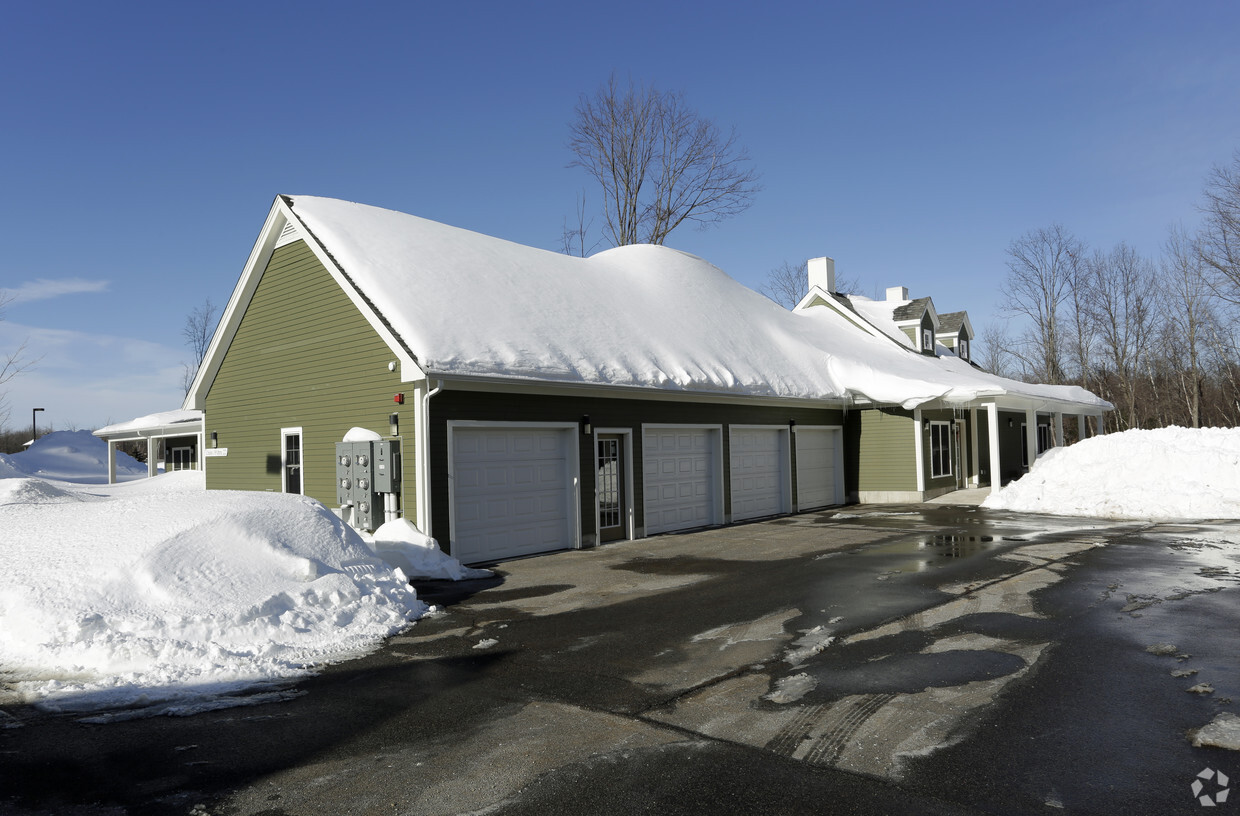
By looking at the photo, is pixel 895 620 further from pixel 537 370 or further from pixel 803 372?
pixel 803 372

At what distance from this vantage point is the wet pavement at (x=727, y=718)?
13.3ft

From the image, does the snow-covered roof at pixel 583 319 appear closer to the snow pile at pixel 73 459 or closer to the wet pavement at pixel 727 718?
the wet pavement at pixel 727 718

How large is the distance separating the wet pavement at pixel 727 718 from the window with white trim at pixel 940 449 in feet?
43.0

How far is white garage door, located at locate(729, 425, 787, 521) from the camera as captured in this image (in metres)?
18.0

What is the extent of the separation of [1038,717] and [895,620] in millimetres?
2762

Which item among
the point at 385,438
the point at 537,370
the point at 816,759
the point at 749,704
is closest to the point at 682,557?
the point at 537,370

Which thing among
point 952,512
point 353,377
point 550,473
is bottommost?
point 952,512

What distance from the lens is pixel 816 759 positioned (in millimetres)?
4395

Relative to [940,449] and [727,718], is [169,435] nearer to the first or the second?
[940,449]

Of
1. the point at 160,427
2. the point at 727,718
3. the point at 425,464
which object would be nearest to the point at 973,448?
the point at 425,464

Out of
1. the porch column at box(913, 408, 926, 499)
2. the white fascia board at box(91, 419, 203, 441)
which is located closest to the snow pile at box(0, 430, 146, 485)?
the white fascia board at box(91, 419, 203, 441)

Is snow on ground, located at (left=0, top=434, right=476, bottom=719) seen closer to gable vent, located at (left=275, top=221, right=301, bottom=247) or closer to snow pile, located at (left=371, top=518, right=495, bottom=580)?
snow pile, located at (left=371, top=518, right=495, bottom=580)

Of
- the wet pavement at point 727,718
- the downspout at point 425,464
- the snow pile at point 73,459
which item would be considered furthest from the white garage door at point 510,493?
the snow pile at point 73,459

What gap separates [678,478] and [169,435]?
22.2 metres
